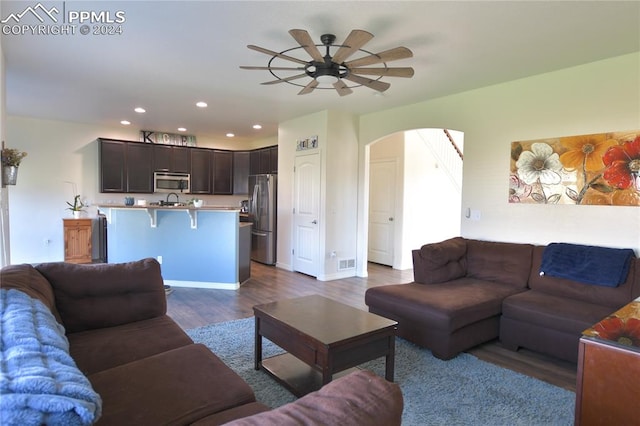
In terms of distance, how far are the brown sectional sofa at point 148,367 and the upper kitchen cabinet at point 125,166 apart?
17.0 ft

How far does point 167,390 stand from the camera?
5.02 feet

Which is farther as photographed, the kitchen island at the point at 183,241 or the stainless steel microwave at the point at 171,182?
the stainless steel microwave at the point at 171,182

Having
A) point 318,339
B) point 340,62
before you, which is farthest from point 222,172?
point 318,339

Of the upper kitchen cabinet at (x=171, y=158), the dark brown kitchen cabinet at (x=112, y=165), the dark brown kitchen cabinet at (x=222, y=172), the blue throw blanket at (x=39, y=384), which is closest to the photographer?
the blue throw blanket at (x=39, y=384)

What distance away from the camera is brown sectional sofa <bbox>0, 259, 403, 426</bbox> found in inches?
34.8

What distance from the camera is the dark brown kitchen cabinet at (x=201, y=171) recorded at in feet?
25.7

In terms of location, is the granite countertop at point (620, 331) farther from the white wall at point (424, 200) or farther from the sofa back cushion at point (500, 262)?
the white wall at point (424, 200)

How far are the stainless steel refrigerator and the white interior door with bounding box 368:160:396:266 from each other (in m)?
1.88

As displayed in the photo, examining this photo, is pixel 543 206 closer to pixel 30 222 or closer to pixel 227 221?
pixel 227 221

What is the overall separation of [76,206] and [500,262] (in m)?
7.04

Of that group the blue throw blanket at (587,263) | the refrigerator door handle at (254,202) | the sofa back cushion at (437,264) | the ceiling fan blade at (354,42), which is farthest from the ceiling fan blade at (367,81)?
the refrigerator door handle at (254,202)

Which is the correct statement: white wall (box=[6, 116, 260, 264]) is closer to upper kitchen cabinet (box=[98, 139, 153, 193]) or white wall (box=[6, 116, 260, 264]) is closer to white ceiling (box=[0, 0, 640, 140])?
upper kitchen cabinet (box=[98, 139, 153, 193])

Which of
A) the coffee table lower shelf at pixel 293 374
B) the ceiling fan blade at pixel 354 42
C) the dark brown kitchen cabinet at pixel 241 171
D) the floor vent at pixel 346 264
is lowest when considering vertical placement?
the coffee table lower shelf at pixel 293 374

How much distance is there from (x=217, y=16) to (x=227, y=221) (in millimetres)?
2881
